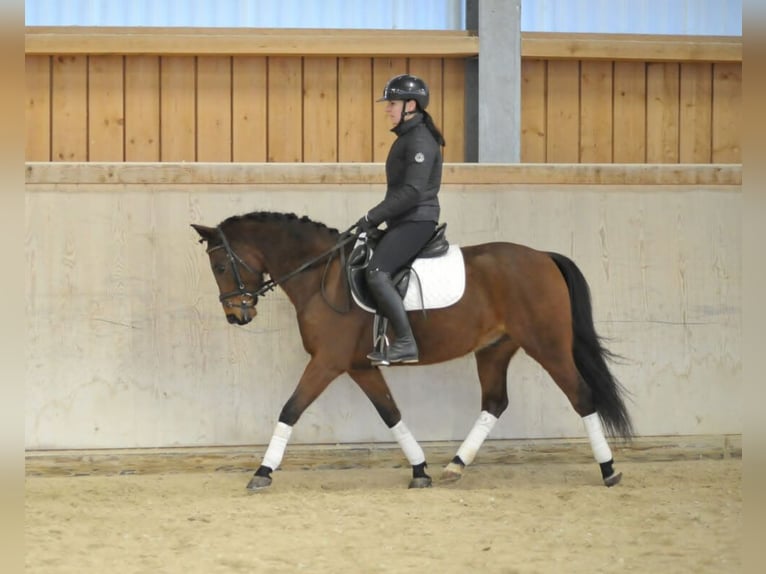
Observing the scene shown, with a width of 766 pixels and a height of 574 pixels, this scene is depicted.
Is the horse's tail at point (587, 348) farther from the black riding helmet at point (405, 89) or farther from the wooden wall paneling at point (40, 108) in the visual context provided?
the wooden wall paneling at point (40, 108)

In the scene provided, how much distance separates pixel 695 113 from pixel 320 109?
109 inches

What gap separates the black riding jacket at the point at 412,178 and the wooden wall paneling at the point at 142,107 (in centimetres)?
222

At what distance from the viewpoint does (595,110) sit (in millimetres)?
7137

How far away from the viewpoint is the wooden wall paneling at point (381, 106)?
6.93m

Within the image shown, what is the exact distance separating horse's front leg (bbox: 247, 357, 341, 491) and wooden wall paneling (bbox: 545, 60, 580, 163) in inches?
105

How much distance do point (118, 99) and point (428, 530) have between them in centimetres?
391

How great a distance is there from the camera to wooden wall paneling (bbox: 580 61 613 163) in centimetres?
711

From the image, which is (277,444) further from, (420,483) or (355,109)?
(355,109)

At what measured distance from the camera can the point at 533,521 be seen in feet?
15.5

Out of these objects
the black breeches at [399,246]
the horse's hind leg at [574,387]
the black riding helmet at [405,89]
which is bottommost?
the horse's hind leg at [574,387]

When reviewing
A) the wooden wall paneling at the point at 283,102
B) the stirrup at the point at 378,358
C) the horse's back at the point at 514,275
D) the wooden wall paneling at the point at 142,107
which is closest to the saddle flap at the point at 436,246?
the horse's back at the point at 514,275

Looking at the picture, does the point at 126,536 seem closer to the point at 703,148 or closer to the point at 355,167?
the point at 355,167
